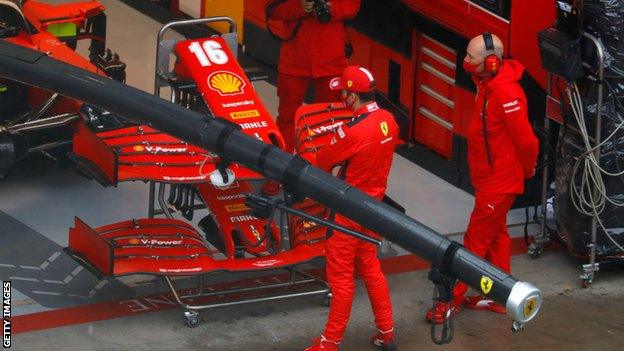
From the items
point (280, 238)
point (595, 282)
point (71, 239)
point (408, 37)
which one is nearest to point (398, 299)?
point (280, 238)

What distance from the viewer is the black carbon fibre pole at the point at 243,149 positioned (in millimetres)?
2311

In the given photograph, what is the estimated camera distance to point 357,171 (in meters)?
6.80

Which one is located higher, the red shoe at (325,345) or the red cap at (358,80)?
the red cap at (358,80)

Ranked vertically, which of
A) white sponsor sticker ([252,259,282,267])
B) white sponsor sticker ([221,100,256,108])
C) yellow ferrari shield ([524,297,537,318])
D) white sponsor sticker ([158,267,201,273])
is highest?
yellow ferrari shield ([524,297,537,318])

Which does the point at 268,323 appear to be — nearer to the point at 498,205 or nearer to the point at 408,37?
the point at 498,205

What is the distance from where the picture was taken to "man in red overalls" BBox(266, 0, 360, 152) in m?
9.26

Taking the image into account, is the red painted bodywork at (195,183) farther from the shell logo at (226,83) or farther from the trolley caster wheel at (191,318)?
the trolley caster wheel at (191,318)

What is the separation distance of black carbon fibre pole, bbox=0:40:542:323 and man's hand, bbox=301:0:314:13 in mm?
6765

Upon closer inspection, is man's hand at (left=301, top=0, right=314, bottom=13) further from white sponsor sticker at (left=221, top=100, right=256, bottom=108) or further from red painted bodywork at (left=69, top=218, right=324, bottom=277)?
red painted bodywork at (left=69, top=218, right=324, bottom=277)

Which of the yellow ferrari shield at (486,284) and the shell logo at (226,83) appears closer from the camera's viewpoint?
the yellow ferrari shield at (486,284)

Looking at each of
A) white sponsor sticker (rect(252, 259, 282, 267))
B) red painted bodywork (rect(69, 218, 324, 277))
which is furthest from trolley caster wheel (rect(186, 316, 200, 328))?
white sponsor sticker (rect(252, 259, 282, 267))

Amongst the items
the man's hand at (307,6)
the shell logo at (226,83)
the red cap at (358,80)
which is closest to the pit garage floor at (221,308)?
the shell logo at (226,83)

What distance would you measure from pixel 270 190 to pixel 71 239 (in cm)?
163

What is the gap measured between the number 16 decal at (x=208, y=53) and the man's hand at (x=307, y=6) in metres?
1.34
